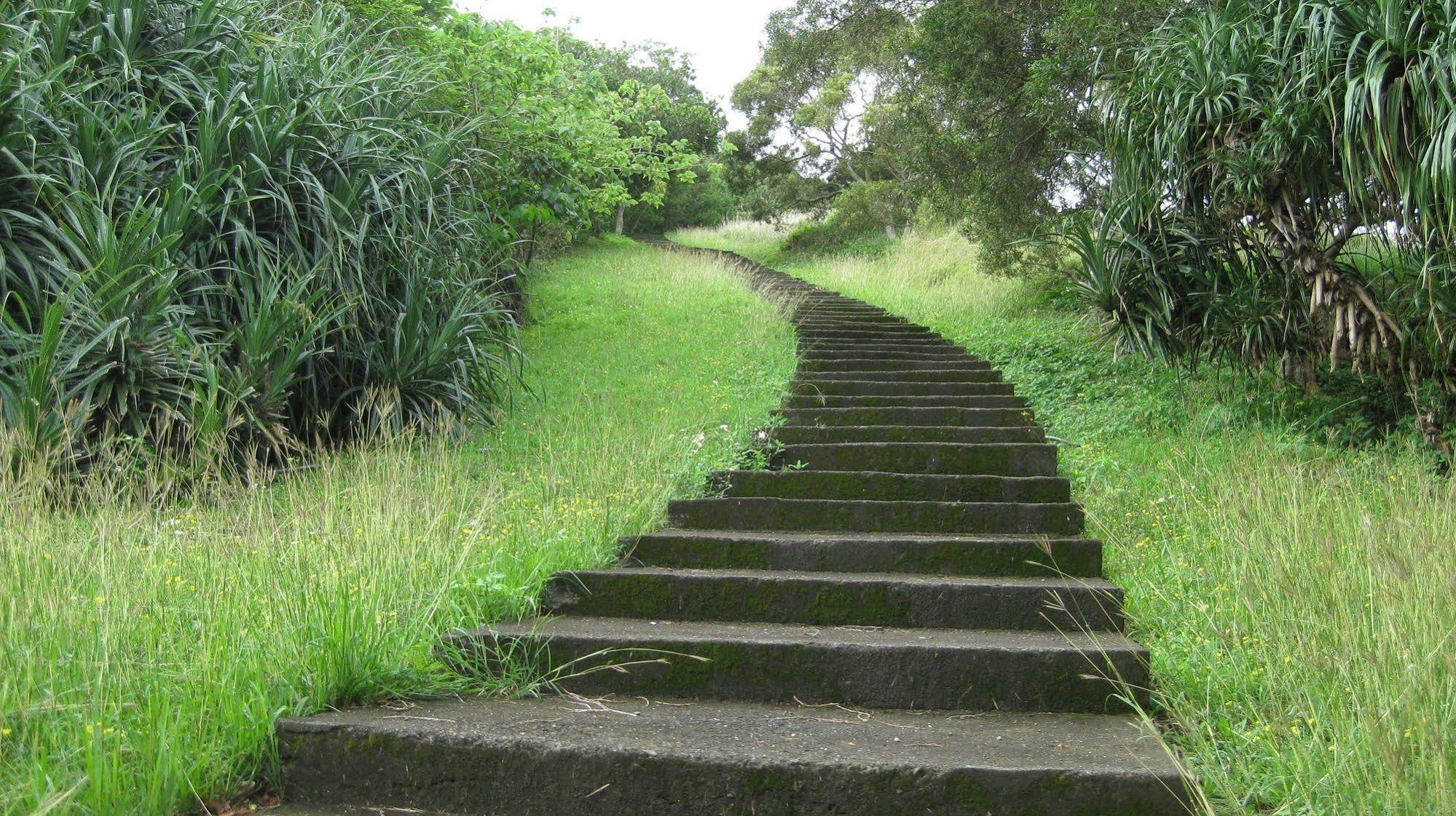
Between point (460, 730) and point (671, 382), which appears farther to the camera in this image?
point (671, 382)

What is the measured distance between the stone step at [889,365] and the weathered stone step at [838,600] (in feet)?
17.9

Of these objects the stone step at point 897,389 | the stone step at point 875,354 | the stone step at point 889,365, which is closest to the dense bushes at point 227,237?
the stone step at point 897,389

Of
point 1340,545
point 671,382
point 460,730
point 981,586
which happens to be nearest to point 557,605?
point 460,730

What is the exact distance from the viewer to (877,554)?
4.54 meters

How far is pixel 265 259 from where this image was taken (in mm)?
6020

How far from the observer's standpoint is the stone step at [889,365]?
31.2 ft

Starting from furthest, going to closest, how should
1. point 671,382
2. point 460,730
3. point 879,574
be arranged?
point 671,382 → point 879,574 → point 460,730

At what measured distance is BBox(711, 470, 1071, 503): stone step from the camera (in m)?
5.55

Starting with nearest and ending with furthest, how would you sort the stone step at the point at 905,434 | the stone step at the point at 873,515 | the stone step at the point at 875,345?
1. the stone step at the point at 873,515
2. the stone step at the point at 905,434
3. the stone step at the point at 875,345

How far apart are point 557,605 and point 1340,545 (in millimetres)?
2976

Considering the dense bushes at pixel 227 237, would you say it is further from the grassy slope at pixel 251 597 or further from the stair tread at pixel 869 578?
the stair tread at pixel 869 578

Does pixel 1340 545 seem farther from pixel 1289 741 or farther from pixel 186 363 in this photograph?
pixel 186 363

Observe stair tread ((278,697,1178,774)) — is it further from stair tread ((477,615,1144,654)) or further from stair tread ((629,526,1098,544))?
stair tread ((629,526,1098,544))

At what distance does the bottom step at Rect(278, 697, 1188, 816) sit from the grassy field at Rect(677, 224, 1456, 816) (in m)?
0.29
